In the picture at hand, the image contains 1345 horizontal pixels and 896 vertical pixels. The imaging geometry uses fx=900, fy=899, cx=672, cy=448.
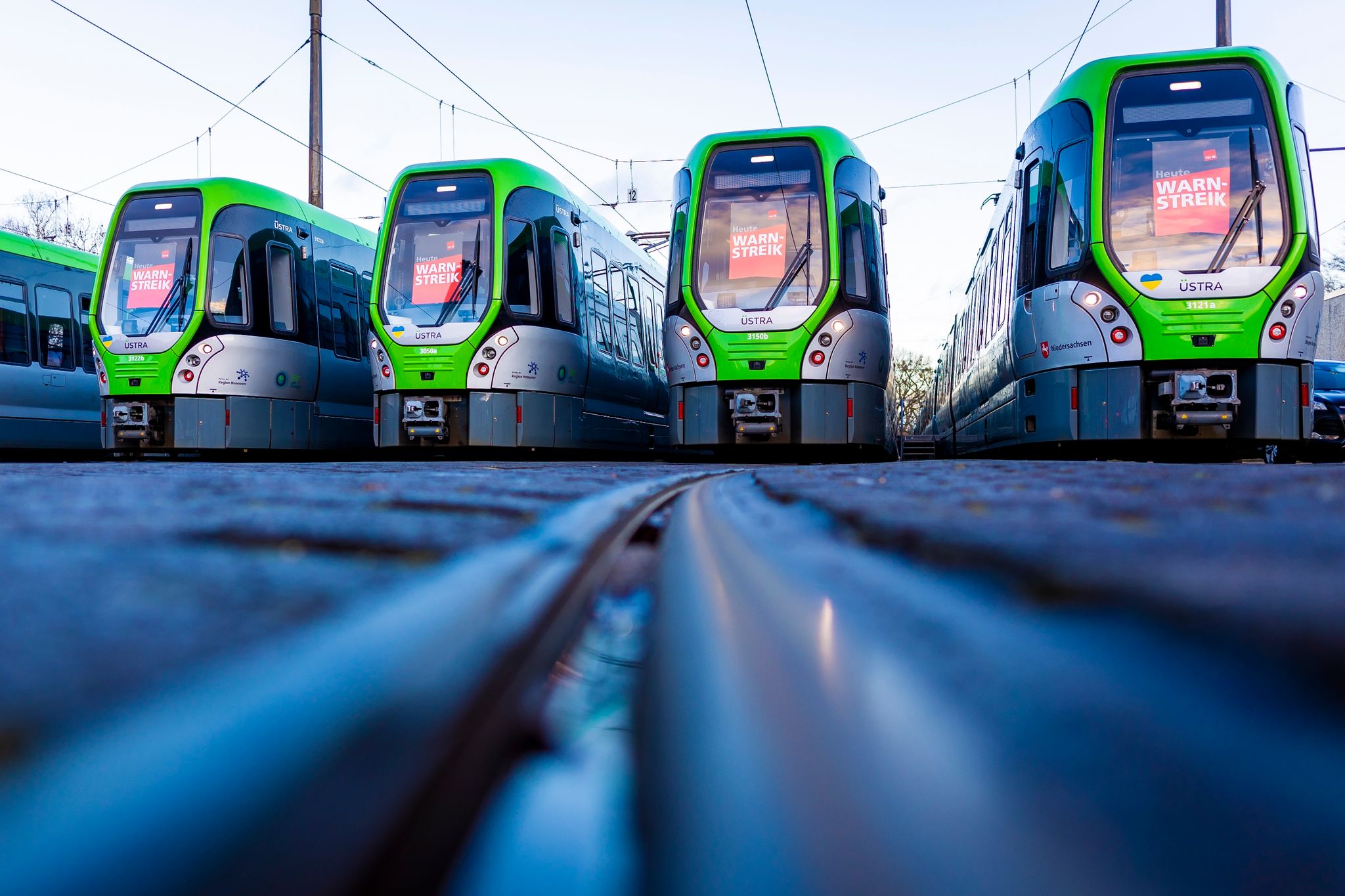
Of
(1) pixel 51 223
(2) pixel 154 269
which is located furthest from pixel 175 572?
(1) pixel 51 223

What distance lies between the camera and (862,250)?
25.9ft

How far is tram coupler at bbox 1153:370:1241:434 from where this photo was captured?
239 inches

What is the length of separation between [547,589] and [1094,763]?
0.95 ft

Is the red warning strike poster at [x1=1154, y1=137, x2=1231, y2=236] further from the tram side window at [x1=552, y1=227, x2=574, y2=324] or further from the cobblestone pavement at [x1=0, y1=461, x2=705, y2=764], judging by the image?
the cobblestone pavement at [x1=0, y1=461, x2=705, y2=764]

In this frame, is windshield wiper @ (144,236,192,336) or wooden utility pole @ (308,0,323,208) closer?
windshield wiper @ (144,236,192,336)

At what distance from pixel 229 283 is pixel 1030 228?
24.7 feet

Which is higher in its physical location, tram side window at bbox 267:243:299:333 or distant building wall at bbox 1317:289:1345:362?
distant building wall at bbox 1317:289:1345:362

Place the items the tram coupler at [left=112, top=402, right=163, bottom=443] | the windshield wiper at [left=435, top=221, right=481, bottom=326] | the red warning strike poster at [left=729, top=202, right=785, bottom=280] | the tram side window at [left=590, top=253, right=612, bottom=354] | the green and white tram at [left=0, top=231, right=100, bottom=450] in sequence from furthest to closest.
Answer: the green and white tram at [left=0, top=231, right=100, bottom=450] < the tram side window at [left=590, top=253, right=612, bottom=354] < the tram coupler at [left=112, top=402, right=163, bottom=443] < the windshield wiper at [left=435, top=221, right=481, bottom=326] < the red warning strike poster at [left=729, top=202, right=785, bottom=280]

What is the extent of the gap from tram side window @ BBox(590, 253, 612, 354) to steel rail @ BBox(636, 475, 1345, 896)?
9.48m

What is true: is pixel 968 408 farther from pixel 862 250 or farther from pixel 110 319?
pixel 110 319

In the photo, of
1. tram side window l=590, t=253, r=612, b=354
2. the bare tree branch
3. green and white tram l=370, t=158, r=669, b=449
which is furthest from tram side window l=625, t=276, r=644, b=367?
the bare tree branch

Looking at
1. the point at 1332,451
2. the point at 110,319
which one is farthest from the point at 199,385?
the point at 1332,451

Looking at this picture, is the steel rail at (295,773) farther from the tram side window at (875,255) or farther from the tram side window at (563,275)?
the tram side window at (563,275)

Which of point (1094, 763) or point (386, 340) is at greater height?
point (386, 340)
